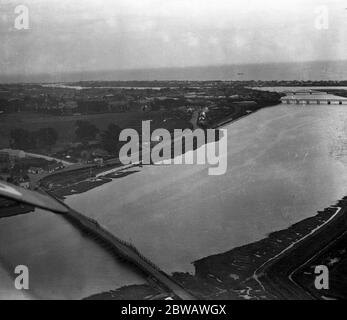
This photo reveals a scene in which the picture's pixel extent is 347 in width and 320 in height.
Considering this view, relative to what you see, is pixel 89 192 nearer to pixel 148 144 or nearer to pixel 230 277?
pixel 148 144

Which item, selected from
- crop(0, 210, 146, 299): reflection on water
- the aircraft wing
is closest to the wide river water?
crop(0, 210, 146, 299): reflection on water

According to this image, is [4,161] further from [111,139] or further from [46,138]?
[111,139]

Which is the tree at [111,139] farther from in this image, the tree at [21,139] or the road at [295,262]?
the road at [295,262]

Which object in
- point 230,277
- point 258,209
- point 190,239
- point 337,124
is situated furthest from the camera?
point 337,124

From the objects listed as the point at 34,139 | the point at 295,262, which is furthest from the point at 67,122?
the point at 295,262

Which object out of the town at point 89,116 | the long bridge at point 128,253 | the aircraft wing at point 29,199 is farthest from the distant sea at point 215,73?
the aircraft wing at point 29,199

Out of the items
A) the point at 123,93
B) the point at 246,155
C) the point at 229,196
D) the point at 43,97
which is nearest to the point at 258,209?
the point at 229,196
